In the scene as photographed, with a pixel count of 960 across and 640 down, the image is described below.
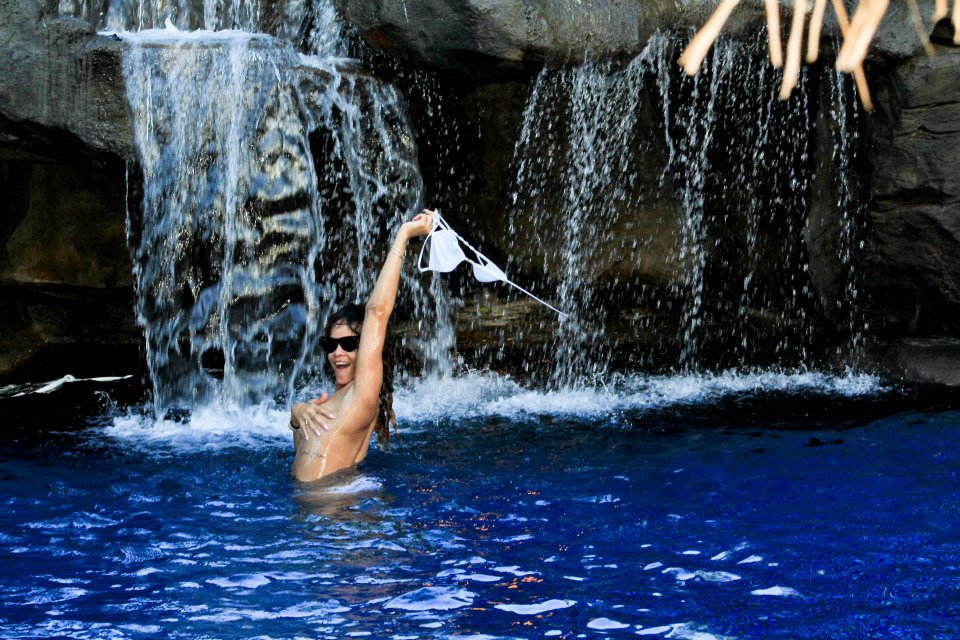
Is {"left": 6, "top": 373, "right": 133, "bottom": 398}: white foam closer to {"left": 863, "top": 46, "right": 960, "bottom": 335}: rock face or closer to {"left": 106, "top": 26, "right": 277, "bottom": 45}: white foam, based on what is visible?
{"left": 106, "top": 26, "right": 277, "bottom": 45}: white foam

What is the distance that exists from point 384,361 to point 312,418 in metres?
0.46

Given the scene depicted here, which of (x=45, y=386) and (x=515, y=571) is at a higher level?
(x=45, y=386)

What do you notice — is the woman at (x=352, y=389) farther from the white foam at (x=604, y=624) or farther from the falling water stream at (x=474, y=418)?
the white foam at (x=604, y=624)

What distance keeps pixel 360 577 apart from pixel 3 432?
159 inches

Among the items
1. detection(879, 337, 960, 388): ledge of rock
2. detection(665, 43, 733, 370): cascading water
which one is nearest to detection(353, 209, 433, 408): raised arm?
detection(665, 43, 733, 370): cascading water

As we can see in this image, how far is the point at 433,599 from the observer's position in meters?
3.84

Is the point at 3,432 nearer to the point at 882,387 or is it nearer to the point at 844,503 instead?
the point at 844,503

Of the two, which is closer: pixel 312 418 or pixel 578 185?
pixel 312 418

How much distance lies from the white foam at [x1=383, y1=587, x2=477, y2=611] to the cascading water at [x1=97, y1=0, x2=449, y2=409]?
167 inches

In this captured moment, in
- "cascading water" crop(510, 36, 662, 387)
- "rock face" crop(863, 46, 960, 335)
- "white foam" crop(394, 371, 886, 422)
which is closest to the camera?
"white foam" crop(394, 371, 886, 422)

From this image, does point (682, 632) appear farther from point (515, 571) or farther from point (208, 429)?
point (208, 429)

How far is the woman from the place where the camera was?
5059 mm

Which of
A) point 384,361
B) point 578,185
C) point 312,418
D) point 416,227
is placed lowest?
point 312,418

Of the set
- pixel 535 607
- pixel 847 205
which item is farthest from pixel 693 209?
pixel 535 607
